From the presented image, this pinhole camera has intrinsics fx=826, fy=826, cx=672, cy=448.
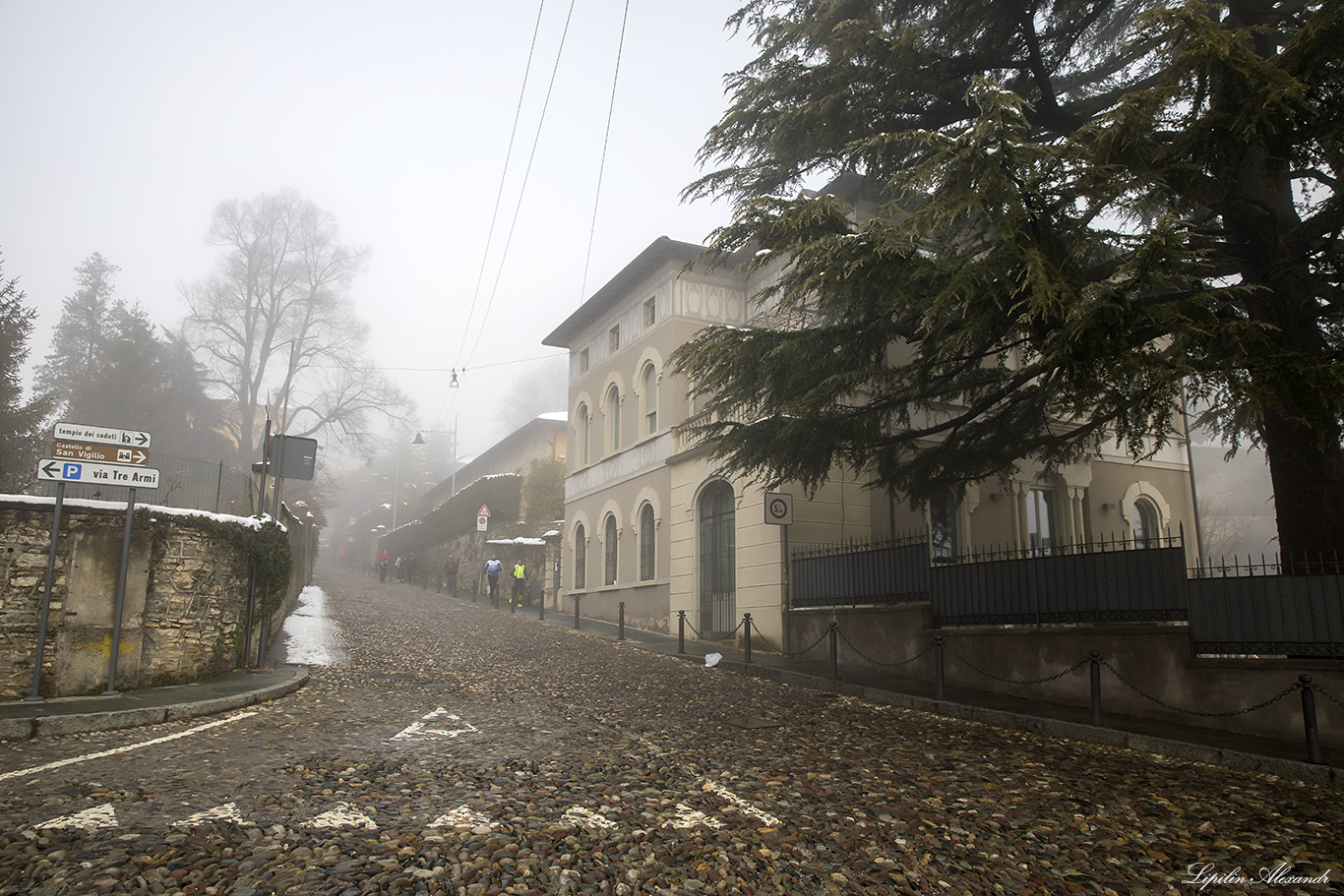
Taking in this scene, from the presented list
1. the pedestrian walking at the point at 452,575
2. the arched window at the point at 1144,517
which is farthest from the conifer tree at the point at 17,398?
the arched window at the point at 1144,517

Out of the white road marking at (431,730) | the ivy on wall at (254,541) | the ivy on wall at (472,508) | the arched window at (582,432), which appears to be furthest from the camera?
the ivy on wall at (472,508)

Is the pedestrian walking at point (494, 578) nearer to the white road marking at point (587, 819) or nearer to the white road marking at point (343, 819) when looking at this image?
the white road marking at point (343, 819)

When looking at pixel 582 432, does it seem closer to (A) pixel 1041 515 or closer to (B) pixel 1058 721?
(A) pixel 1041 515

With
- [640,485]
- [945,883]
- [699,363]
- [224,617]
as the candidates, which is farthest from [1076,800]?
[640,485]

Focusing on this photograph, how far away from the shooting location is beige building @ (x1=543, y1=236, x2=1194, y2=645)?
1647 cm

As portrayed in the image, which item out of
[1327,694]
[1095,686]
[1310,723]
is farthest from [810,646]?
[1310,723]

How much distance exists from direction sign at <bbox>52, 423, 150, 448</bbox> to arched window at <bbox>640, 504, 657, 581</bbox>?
42.3 feet

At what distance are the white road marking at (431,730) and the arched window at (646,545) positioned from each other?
12.7 m

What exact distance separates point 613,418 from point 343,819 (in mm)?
19547

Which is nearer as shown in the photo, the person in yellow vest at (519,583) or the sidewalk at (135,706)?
the sidewalk at (135,706)

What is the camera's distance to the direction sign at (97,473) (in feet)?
28.7

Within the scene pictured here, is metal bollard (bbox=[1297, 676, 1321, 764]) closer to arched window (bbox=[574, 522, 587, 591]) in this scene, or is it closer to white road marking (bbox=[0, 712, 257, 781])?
white road marking (bbox=[0, 712, 257, 781])

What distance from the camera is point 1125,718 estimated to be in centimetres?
881

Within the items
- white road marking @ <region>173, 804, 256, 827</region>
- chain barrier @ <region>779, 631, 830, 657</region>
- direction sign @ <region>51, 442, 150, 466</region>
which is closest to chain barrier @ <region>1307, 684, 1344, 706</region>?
chain barrier @ <region>779, 631, 830, 657</region>
